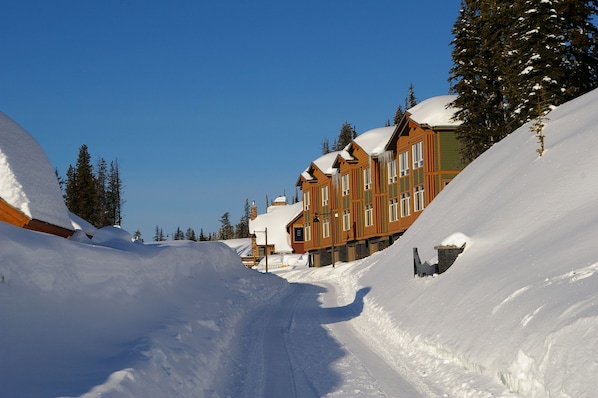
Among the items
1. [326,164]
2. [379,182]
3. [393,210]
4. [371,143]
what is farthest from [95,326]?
[326,164]

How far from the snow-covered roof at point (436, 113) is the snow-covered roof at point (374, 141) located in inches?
222

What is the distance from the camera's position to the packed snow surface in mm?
7824

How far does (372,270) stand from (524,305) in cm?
2063

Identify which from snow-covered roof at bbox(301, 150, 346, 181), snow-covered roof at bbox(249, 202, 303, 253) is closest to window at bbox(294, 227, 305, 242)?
snow-covered roof at bbox(249, 202, 303, 253)

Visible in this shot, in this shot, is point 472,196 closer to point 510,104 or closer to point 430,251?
point 430,251

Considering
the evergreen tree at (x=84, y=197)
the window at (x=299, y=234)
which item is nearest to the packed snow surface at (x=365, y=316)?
the evergreen tree at (x=84, y=197)

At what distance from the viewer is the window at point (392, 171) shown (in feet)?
156

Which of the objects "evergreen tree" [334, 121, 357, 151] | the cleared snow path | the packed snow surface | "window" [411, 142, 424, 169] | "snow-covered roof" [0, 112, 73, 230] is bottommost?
the cleared snow path

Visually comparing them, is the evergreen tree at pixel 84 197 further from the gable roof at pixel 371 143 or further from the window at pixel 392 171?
the window at pixel 392 171

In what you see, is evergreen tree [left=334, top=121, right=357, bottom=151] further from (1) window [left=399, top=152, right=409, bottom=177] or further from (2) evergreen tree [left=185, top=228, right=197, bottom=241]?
(1) window [left=399, top=152, right=409, bottom=177]

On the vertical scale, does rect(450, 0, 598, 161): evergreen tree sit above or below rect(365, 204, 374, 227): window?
above

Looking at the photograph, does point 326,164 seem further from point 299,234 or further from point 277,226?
point 277,226

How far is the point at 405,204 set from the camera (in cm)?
4525

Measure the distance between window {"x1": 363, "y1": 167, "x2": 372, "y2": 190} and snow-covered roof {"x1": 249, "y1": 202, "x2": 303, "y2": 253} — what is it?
37.5 m
